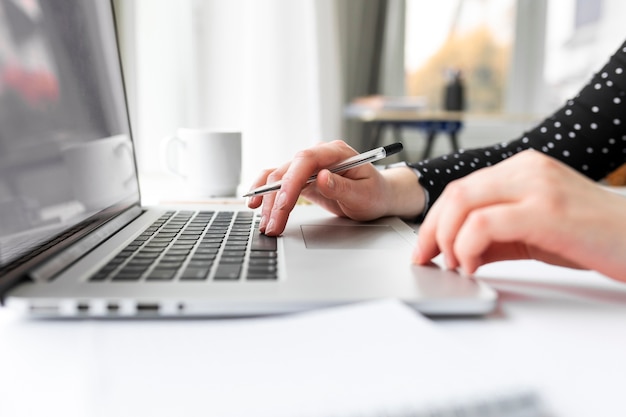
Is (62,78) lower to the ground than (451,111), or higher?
higher

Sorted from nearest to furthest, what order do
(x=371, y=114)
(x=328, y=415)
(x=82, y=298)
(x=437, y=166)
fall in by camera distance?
(x=328, y=415), (x=82, y=298), (x=437, y=166), (x=371, y=114)

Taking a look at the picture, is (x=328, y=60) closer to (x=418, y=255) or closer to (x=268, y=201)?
(x=268, y=201)

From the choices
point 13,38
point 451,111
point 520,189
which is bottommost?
point 451,111

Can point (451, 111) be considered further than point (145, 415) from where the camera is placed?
Yes

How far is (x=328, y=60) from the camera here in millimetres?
2416

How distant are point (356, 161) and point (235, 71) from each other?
1727mm

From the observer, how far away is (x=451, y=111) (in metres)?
3.16

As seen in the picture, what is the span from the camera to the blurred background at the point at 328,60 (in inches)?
81.9

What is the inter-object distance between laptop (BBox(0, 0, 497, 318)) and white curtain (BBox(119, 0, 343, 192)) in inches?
54.4

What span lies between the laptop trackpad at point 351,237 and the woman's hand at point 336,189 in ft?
0.11

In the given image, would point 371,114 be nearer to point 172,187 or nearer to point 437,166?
point 172,187

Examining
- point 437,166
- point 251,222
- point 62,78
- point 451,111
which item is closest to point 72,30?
point 62,78

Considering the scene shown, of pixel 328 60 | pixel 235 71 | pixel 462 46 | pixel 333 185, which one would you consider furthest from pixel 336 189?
pixel 462 46

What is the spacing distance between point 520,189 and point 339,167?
249 millimetres
